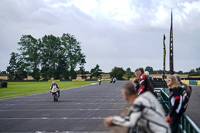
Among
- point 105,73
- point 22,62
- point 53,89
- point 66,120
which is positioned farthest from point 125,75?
point 66,120

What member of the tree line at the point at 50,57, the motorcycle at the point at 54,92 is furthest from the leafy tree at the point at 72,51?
the motorcycle at the point at 54,92

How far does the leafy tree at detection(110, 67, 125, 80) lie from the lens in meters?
146

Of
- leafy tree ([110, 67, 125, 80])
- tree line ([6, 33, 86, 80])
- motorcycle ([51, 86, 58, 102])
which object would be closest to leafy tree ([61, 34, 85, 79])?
tree line ([6, 33, 86, 80])

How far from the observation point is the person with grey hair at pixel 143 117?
347 cm

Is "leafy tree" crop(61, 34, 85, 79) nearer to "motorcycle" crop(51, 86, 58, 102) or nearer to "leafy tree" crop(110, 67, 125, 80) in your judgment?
"leafy tree" crop(110, 67, 125, 80)

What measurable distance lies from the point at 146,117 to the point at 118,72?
143225 millimetres

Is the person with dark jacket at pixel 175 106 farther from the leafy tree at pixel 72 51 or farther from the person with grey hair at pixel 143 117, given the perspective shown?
the leafy tree at pixel 72 51

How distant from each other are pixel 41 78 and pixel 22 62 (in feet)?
43.0

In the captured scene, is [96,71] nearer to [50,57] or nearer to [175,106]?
[50,57]

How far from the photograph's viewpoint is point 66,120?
12.7 metres

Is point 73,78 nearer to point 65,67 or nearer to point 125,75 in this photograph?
point 65,67

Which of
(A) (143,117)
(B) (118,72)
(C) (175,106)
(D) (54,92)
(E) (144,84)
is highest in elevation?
(B) (118,72)

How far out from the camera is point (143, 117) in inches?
140

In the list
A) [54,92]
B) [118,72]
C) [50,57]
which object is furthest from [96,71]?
[54,92]
